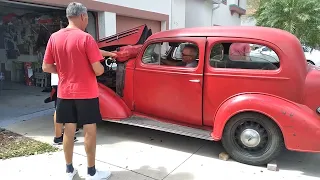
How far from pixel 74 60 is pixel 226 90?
205cm

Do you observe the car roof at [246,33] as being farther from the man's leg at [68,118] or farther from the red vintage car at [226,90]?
the man's leg at [68,118]

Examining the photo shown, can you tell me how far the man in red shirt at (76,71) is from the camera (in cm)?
293

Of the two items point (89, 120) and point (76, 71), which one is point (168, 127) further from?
point (76, 71)

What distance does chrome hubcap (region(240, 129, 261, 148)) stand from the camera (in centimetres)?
373

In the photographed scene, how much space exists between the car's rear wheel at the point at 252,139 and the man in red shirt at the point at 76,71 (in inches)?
71.1

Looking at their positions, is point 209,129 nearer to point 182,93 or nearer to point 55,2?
point 182,93

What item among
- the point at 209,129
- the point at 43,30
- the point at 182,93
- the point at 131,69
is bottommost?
the point at 209,129

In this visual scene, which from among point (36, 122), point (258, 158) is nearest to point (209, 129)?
point (258, 158)

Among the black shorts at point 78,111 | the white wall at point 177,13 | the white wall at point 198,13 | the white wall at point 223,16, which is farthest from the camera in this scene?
the white wall at point 223,16

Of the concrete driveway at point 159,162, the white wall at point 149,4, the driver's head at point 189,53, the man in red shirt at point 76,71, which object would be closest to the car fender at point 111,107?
the concrete driveway at point 159,162

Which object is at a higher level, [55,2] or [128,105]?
[55,2]

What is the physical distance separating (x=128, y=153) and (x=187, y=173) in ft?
3.22

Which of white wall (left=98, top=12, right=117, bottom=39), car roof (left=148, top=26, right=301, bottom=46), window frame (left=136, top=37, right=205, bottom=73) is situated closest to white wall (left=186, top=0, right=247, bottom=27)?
white wall (left=98, top=12, right=117, bottom=39)

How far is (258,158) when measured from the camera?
3.75 metres
